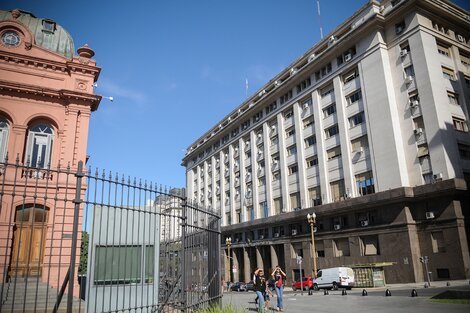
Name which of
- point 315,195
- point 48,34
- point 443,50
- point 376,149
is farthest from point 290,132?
point 48,34

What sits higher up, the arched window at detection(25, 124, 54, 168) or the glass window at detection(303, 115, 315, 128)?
the glass window at detection(303, 115, 315, 128)

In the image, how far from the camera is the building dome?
18531 mm

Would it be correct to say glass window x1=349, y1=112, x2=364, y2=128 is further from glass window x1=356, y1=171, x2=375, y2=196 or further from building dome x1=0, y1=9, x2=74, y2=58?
building dome x1=0, y1=9, x2=74, y2=58

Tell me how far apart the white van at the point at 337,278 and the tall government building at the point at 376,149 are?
1.14 metres

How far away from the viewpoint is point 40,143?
16.8 m

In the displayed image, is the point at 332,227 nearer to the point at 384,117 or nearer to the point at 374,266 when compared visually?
the point at 374,266

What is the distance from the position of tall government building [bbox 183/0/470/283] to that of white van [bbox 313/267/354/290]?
1142 millimetres

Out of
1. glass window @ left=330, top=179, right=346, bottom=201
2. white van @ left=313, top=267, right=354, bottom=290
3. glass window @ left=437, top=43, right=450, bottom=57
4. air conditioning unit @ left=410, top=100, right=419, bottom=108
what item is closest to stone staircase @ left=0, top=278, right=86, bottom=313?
white van @ left=313, top=267, right=354, bottom=290

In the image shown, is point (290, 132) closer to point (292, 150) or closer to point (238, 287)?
point (292, 150)

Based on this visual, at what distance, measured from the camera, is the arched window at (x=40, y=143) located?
1625 cm

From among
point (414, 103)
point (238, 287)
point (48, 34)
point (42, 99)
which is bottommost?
point (238, 287)

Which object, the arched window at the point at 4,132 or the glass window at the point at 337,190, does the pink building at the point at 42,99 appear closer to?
the arched window at the point at 4,132

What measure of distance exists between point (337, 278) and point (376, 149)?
470 inches

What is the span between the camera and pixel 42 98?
16906 mm
